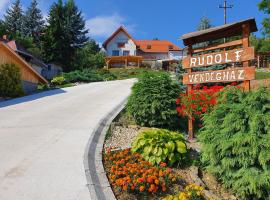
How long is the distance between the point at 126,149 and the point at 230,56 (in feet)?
12.0

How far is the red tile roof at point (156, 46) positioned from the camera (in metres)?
64.4

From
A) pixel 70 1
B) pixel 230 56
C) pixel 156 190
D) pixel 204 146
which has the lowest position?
pixel 156 190

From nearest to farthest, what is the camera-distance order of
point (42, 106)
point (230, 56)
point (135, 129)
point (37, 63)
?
point (230, 56), point (135, 129), point (42, 106), point (37, 63)

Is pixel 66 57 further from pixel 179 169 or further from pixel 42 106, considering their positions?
pixel 179 169

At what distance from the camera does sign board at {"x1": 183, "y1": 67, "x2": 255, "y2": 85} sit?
8289 mm

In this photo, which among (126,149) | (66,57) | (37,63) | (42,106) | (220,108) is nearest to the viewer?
(220,108)

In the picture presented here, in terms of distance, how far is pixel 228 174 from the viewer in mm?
5879

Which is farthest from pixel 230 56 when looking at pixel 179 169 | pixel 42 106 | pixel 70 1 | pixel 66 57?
pixel 70 1

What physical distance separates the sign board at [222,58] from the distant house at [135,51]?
145ft

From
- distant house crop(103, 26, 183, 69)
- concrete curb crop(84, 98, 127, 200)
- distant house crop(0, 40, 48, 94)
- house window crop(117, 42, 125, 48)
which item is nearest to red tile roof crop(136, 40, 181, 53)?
distant house crop(103, 26, 183, 69)

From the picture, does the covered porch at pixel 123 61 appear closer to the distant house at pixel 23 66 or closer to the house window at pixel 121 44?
the house window at pixel 121 44

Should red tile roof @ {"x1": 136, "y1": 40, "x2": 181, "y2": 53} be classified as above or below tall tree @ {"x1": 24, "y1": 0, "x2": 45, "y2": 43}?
below

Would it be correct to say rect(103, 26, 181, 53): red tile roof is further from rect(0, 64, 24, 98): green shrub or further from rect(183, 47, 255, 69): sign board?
rect(183, 47, 255, 69): sign board

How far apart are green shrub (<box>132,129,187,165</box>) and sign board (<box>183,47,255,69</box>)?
2.74 meters
